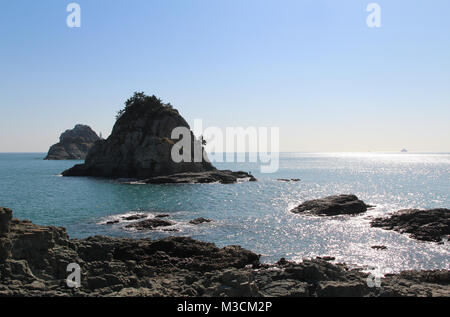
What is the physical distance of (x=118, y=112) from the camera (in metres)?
123

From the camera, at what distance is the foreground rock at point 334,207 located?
51222 mm

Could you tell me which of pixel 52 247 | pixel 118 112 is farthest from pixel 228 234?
pixel 118 112

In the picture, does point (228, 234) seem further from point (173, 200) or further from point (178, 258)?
point (173, 200)

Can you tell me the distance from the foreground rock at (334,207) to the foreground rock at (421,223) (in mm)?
6751

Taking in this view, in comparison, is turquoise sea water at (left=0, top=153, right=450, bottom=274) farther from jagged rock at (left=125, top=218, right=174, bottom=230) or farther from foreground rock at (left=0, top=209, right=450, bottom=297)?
foreground rock at (left=0, top=209, right=450, bottom=297)

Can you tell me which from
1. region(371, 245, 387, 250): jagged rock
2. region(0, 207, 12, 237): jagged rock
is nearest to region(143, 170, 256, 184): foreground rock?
region(371, 245, 387, 250): jagged rock

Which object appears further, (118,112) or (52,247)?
(118,112)

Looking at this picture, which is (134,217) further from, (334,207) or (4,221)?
(334,207)

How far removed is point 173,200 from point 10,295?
4551 centimetres

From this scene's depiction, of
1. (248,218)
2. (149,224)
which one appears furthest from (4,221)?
(248,218)

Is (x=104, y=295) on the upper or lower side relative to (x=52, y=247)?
lower

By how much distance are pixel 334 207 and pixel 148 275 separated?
36702 mm

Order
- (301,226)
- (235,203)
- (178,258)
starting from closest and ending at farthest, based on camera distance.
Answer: (178,258) < (301,226) < (235,203)
